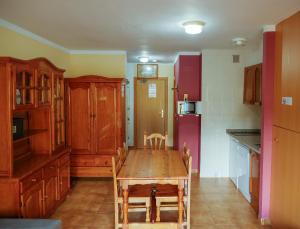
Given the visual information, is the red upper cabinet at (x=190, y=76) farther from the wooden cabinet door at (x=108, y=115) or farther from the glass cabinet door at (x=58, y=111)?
the glass cabinet door at (x=58, y=111)

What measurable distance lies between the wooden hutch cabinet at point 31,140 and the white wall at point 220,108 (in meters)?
2.54

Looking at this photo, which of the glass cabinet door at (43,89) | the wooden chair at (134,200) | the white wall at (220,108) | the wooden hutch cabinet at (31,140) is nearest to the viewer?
the wooden hutch cabinet at (31,140)

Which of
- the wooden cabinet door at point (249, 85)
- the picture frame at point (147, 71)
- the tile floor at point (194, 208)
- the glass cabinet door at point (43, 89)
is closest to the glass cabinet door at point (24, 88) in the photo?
the glass cabinet door at point (43, 89)

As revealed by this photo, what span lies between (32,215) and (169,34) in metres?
2.74

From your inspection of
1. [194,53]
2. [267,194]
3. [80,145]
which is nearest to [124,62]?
[194,53]

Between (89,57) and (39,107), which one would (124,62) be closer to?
(89,57)

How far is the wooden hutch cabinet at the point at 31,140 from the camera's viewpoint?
277 centimetres

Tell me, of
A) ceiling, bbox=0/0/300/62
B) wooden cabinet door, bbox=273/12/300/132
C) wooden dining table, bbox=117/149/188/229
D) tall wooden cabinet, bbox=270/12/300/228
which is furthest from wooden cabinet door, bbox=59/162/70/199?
wooden cabinet door, bbox=273/12/300/132

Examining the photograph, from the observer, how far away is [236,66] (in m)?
5.30

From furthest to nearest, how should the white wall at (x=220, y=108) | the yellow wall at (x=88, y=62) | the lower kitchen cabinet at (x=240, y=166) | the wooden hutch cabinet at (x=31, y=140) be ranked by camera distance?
1. the white wall at (x=220, y=108)
2. the yellow wall at (x=88, y=62)
3. the lower kitchen cabinet at (x=240, y=166)
4. the wooden hutch cabinet at (x=31, y=140)

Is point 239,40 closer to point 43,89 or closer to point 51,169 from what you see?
point 43,89

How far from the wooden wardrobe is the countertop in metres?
1.96

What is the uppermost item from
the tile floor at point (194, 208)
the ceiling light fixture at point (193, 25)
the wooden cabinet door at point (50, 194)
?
the ceiling light fixture at point (193, 25)

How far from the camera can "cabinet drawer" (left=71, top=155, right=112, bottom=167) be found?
16.7 ft
